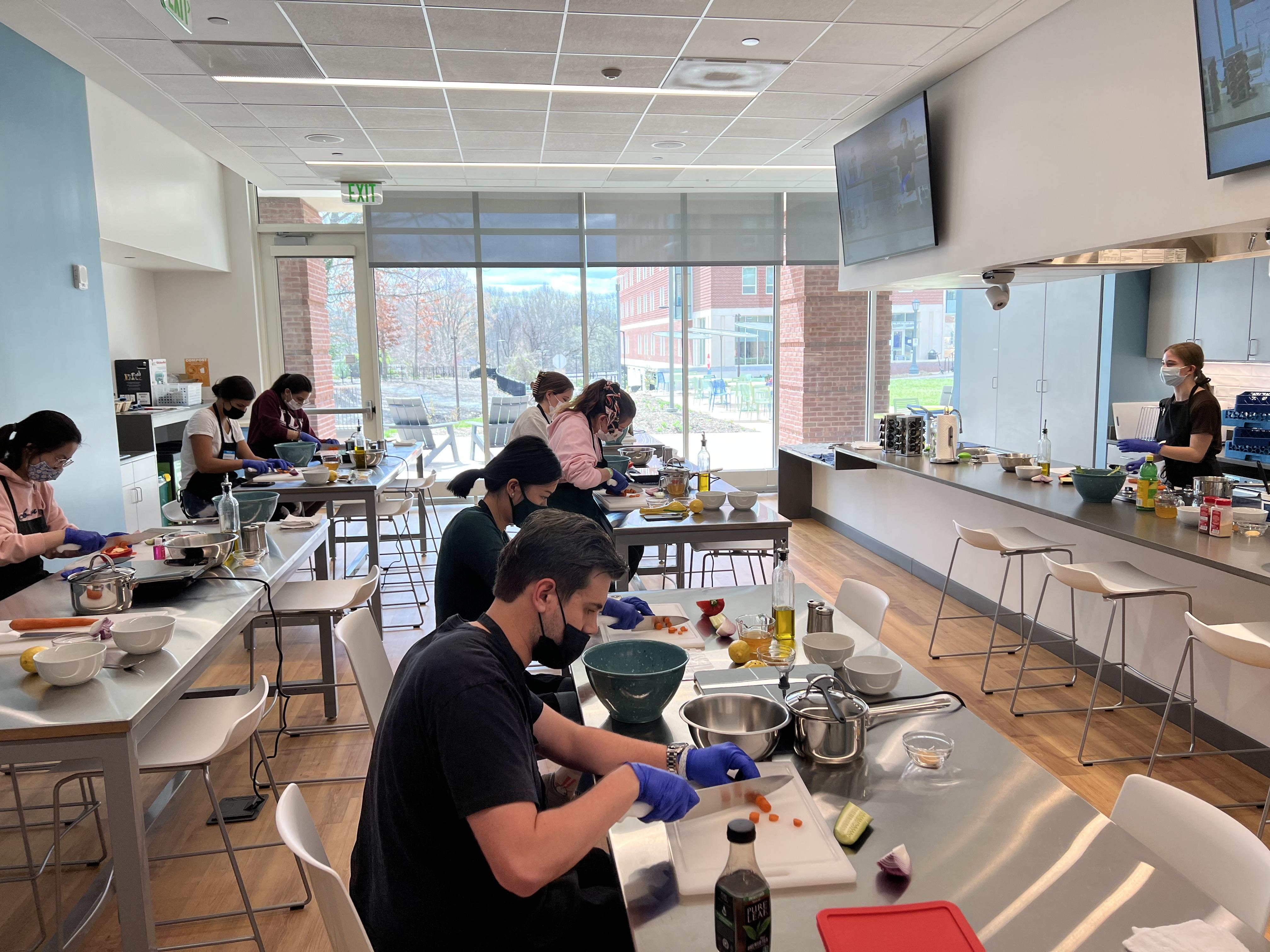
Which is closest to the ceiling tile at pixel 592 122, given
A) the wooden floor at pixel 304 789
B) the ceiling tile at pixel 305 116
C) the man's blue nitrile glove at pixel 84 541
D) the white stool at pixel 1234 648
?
the ceiling tile at pixel 305 116

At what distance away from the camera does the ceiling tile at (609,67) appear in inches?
179

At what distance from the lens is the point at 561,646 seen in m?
1.53

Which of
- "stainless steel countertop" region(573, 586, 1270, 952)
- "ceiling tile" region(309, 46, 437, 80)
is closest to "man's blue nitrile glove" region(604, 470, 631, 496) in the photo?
"ceiling tile" region(309, 46, 437, 80)

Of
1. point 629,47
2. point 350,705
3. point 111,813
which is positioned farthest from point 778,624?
point 629,47

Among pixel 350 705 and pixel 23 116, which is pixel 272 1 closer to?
pixel 23 116

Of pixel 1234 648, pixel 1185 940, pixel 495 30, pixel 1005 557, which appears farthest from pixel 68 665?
pixel 1005 557

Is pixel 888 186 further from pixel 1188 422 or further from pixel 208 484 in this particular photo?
pixel 208 484

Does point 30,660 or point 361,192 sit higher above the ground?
point 361,192

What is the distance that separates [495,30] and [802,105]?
2.17 metres

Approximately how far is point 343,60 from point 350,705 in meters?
3.34

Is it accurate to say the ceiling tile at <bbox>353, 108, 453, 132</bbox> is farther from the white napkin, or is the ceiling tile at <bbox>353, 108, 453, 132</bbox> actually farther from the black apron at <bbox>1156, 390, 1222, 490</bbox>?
the white napkin

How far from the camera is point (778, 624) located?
231cm

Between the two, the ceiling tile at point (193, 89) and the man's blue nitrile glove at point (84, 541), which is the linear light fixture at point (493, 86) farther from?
the man's blue nitrile glove at point (84, 541)

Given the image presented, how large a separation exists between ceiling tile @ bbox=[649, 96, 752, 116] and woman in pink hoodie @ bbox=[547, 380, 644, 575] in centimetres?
219
